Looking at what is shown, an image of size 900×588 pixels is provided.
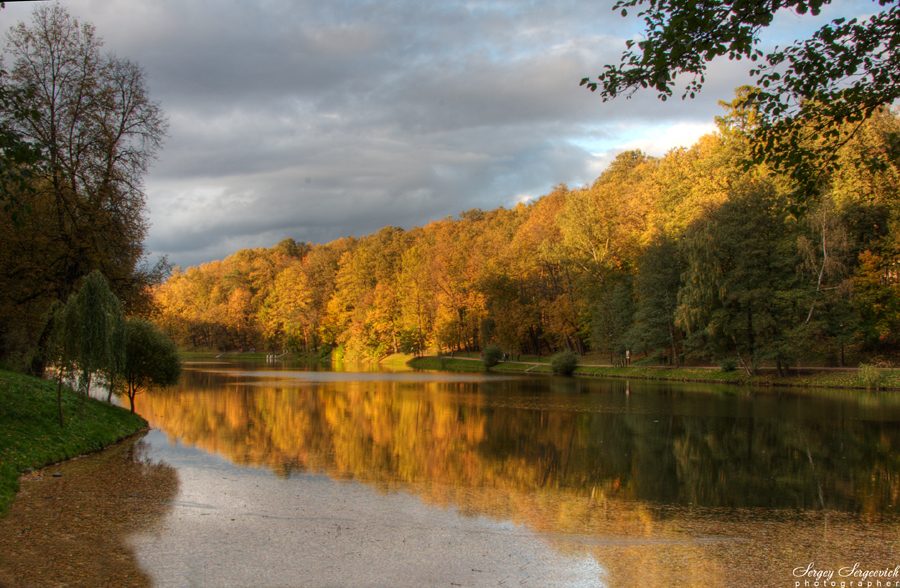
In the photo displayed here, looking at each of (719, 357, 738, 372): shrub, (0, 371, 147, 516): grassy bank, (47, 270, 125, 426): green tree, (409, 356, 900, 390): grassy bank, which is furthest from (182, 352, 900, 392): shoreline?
(47, 270, 125, 426): green tree

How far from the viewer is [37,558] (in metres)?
6.65

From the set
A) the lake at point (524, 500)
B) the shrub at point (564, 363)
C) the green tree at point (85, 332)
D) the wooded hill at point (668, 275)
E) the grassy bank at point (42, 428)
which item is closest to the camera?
the lake at point (524, 500)

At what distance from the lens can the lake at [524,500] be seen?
6719mm

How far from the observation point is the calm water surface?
673 centimetres

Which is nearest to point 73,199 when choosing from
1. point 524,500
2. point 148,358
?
point 148,358

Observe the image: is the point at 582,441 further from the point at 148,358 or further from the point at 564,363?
the point at 564,363

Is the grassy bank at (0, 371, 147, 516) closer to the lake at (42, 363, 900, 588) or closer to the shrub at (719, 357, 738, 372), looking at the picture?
the lake at (42, 363, 900, 588)

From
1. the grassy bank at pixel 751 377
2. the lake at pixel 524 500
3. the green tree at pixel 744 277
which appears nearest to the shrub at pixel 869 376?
the grassy bank at pixel 751 377

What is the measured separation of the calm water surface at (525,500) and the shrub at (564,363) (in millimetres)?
24061

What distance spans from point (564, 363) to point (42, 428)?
37555 millimetres

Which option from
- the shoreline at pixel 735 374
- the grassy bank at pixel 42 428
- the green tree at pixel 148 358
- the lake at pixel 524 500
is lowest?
the shoreline at pixel 735 374

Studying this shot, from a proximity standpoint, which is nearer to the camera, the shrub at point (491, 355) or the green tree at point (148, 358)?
the green tree at point (148, 358)

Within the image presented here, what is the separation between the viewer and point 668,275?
42.4 metres

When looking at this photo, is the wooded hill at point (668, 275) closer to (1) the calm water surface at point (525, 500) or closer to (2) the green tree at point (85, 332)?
(1) the calm water surface at point (525, 500)
